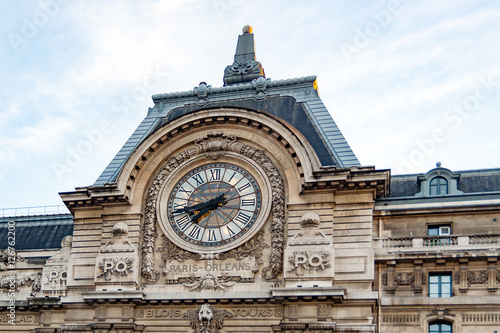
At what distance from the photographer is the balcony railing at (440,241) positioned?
1438 inches

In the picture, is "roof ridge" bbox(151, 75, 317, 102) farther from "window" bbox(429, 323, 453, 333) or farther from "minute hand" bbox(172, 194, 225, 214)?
"window" bbox(429, 323, 453, 333)

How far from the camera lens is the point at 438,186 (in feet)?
131

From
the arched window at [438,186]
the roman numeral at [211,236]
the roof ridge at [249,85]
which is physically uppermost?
the roof ridge at [249,85]

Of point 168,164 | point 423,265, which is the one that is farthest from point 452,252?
point 168,164

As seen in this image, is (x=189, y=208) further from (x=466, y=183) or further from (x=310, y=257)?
(x=466, y=183)

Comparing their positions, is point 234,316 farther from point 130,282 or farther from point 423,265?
point 423,265

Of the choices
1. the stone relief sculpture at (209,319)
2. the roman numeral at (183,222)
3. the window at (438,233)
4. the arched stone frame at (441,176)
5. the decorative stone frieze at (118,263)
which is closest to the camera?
the window at (438,233)

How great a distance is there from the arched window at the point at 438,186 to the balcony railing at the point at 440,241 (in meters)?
2.76

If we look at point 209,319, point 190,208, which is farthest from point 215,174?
point 209,319

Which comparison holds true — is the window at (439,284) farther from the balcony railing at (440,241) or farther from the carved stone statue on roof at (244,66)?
the carved stone statue on roof at (244,66)

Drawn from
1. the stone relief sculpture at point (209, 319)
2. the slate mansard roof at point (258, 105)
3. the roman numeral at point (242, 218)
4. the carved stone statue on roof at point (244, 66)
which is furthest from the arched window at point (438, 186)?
the carved stone statue on roof at point (244, 66)

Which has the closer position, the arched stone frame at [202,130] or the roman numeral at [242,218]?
the arched stone frame at [202,130]

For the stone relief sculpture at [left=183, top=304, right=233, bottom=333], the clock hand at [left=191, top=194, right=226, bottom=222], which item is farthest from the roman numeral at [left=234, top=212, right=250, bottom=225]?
the stone relief sculpture at [left=183, top=304, right=233, bottom=333]

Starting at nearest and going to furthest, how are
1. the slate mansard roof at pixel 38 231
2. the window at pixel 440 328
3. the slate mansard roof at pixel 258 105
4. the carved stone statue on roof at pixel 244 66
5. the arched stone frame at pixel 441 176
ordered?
1. the window at pixel 440 328
2. the arched stone frame at pixel 441 176
3. the slate mansard roof at pixel 258 105
4. the carved stone statue on roof at pixel 244 66
5. the slate mansard roof at pixel 38 231
